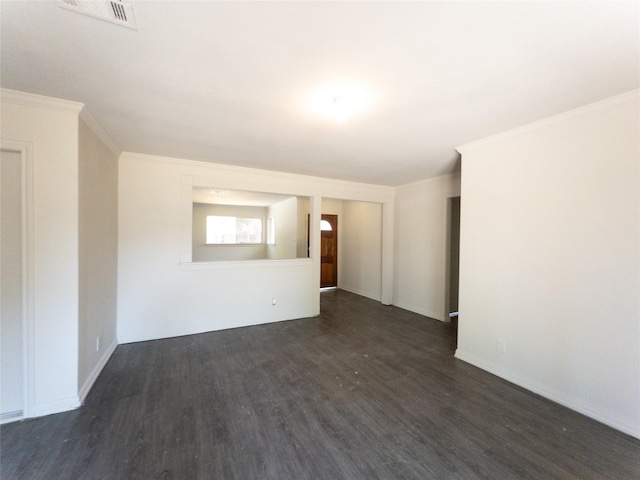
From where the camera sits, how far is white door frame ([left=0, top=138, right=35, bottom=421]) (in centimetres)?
200

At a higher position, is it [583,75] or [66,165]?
[583,75]

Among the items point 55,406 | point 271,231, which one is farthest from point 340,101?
point 271,231

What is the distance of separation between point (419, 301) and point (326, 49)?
4617 millimetres

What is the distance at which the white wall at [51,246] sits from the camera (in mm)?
2021

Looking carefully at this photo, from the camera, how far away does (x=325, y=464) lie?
1632mm

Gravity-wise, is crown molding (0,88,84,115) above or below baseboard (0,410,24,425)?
above

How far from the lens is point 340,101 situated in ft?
6.53

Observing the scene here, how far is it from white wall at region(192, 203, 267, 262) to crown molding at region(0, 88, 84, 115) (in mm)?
5845

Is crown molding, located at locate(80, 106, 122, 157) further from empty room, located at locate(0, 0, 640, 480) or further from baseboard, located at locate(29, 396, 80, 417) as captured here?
baseboard, located at locate(29, 396, 80, 417)

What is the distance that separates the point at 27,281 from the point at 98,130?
1.54 meters

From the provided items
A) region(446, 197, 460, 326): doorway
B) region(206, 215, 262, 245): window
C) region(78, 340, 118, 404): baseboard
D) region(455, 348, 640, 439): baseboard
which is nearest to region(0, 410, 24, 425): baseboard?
region(78, 340, 118, 404): baseboard

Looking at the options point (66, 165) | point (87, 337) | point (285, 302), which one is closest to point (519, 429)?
point (285, 302)

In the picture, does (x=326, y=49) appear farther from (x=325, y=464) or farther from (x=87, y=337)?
(x=87, y=337)

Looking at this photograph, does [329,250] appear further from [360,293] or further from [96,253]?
[96,253]
